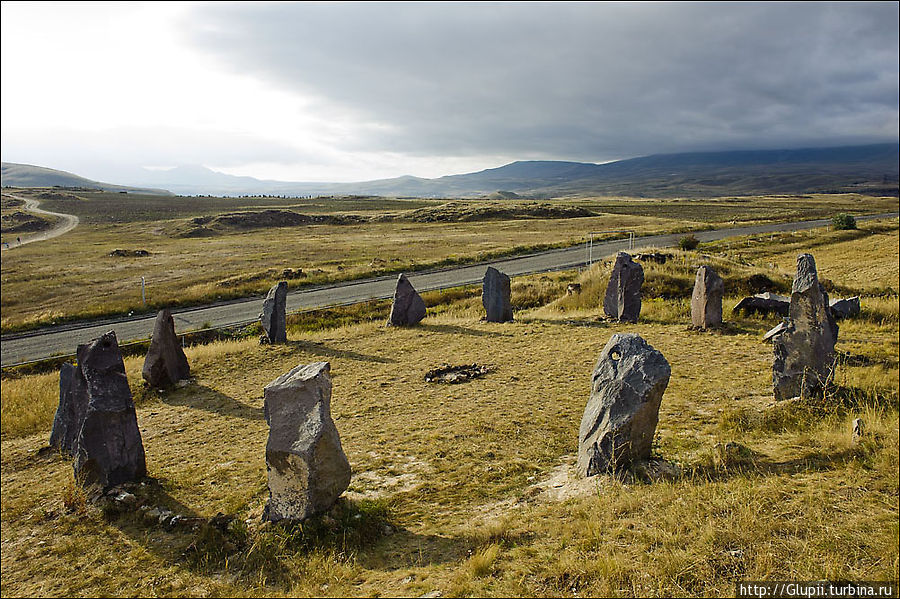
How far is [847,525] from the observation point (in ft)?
15.3

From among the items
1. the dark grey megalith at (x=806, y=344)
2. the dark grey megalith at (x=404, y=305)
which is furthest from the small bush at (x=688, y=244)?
the dark grey megalith at (x=806, y=344)

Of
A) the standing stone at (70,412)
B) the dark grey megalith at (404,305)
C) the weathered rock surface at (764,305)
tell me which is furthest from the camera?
the dark grey megalith at (404,305)

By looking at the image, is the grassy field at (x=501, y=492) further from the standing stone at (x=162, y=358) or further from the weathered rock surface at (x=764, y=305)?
→ the weathered rock surface at (x=764, y=305)

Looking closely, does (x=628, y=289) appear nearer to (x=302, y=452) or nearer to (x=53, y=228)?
(x=302, y=452)

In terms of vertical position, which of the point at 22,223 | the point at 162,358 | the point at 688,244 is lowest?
the point at 162,358

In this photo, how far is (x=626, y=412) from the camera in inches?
260

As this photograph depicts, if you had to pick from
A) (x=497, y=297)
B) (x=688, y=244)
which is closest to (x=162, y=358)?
(x=497, y=297)

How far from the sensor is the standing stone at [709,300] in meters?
14.8

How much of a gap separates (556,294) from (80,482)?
71.5 ft

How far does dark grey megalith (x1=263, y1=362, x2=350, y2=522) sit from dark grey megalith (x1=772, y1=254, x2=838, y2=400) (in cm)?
765

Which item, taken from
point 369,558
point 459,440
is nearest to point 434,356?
point 459,440

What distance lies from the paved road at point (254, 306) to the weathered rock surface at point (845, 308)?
18.7 metres

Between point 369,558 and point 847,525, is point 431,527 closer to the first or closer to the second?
point 369,558

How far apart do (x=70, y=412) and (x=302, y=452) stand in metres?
7.83
